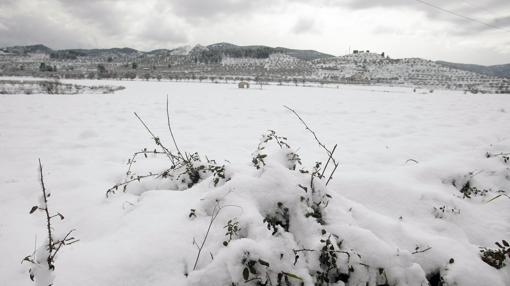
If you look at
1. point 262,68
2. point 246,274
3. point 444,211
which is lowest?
point 444,211

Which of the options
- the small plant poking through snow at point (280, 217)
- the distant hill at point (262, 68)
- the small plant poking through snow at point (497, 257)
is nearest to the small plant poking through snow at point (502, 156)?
the small plant poking through snow at point (497, 257)

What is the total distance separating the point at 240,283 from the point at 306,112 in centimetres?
845

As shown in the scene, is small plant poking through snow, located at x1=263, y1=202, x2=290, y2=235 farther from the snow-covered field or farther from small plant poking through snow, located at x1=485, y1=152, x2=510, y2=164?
small plant poking through snow, located at x1=485, y1=152, x2=510, y2=164

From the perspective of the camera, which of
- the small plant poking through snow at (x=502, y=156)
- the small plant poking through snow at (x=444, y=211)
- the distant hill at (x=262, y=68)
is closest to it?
the small plant poking through snow at (x=444, y=211)

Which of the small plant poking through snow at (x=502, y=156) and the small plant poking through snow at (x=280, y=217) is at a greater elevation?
the small plant poking through snow at (x=502, y=156)

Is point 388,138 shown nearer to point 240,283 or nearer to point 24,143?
point 240,283

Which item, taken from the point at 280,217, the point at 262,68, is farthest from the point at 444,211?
the point at 262,68

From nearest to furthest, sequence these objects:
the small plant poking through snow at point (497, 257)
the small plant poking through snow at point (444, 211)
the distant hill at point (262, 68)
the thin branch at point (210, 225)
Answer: the thin branch at point (210, 225)
the small plant poking through snow at point (497, 257)
the small plant poking through snow at point (444, 211)
the distant hill at point (262, 68)

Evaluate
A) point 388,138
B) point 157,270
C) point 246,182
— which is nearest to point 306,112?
point 388,138

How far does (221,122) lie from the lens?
727cm

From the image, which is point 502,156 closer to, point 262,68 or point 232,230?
point 232,230

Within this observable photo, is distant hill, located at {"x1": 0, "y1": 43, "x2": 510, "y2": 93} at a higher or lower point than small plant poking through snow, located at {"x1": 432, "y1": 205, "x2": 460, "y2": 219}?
higher

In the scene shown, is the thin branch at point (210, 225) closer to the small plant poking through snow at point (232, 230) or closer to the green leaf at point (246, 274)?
the small plant poking through snow at point (232, 230)

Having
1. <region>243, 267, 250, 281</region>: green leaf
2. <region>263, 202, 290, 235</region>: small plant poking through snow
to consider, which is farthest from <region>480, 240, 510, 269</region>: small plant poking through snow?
<region>243, 267, 250, 281</region>: green leaf
